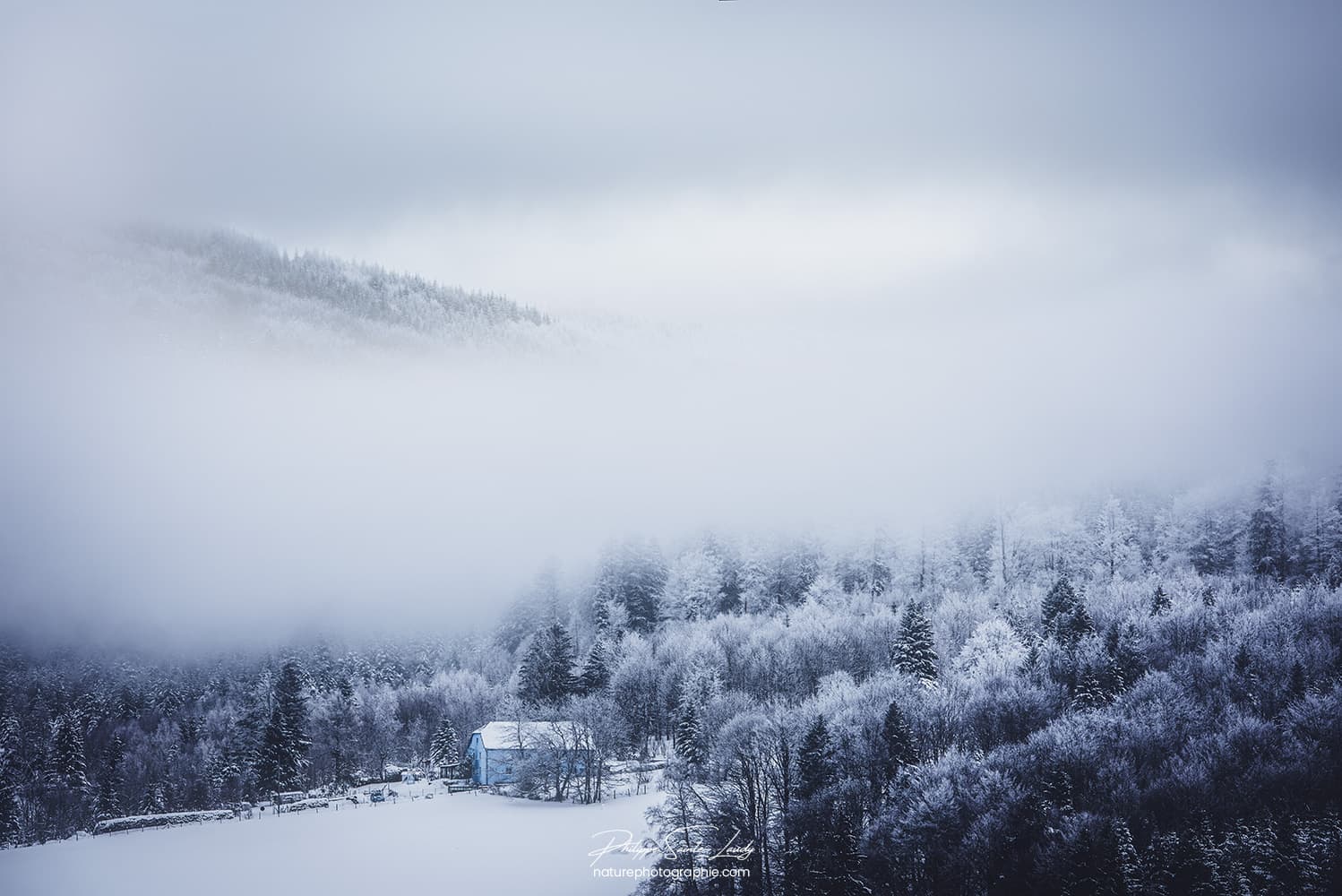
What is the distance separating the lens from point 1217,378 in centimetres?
8912

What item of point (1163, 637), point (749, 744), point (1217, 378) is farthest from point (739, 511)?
point (749, 744)

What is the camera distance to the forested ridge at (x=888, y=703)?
37.9 m

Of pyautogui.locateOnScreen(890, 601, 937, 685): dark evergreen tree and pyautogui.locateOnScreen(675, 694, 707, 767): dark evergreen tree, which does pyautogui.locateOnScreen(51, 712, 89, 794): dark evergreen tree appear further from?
pyautogui.locateOnScreen(890, 601, 937, 685): dark evergreen tree

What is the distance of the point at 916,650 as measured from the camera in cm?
6819

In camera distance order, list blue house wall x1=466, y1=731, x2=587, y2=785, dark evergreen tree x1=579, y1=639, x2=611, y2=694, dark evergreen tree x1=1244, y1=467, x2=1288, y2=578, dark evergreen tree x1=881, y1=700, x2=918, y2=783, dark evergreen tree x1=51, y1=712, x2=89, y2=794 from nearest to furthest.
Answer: dark evergreen tree x1=881, y1=700, x2=918, y2=783 < blue house wall x1=466, y1=731, x2=587, y2=785 < dark evergreen tree x1=51, y1=712, x2=89, y2=794 < dark evergreen tree x1=1244, y1=467, x2=1288, y2=578 < dark evergreen tree x1=579, y1=639, x2=611, y2=694

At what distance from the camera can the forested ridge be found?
37875mm

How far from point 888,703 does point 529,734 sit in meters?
32.8

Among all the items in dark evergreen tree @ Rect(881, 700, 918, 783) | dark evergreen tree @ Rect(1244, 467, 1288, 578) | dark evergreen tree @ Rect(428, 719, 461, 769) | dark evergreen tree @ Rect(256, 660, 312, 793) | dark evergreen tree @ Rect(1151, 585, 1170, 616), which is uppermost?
dark evergreen tree @ Rect(1244, 467, 1288, 578)

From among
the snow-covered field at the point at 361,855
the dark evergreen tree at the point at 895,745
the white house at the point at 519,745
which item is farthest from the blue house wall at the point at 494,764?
the dark evergreen tree at the point at 895,745

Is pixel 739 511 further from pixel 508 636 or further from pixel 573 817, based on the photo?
pixel 573 817

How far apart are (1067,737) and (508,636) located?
88.6 meters

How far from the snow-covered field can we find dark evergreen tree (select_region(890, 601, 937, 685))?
74.1 feet

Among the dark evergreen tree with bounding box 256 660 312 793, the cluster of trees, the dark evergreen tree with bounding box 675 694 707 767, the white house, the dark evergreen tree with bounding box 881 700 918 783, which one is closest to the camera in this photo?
the dark evergreen tree with bounding box 881 700 918 783

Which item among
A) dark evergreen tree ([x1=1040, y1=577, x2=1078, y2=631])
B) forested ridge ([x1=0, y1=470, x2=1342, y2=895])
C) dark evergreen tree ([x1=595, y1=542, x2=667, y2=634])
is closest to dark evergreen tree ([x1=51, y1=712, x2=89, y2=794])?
forested ridge ([x1=0, y1=470, x2=1342, y2=895])
